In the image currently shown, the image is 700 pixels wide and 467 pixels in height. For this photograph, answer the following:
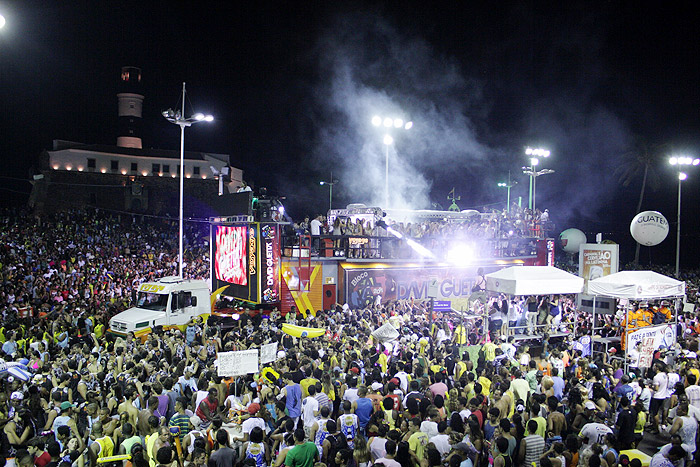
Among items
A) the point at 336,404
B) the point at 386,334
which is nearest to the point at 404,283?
the point at 386,334

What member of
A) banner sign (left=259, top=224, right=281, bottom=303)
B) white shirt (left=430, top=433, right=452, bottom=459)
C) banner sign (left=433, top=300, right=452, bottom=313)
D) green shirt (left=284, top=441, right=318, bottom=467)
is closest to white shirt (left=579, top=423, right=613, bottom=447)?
white shirt (left=430, top=433, right=452, bottom=459)

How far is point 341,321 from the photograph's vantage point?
17.4 m

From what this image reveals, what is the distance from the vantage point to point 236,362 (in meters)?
8.79

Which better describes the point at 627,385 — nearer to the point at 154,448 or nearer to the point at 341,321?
the point at 154,448

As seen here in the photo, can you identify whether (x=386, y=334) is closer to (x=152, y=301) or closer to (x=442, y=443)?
(x=442, y=443)

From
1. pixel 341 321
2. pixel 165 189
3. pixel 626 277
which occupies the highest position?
pixel 165 189

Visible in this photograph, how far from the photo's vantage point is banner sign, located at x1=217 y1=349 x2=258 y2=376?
8648 mm

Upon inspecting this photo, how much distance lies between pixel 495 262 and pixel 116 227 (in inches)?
1107

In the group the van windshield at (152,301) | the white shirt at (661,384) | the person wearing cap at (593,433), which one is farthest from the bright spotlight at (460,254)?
the person wearing cap at (593,433)

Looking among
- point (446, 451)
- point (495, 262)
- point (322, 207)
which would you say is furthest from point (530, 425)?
point (322, 207)

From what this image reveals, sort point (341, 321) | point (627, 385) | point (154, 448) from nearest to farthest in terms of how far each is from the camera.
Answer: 1. point (154, 448)
2. point (627, 385)
3. point (341, 321)

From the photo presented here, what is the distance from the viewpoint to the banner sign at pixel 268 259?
63.8 ft

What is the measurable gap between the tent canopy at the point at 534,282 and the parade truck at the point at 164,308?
949 centimetres

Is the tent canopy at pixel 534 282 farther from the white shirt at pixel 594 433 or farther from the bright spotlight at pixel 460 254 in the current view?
the bright spotlight at pixel 460 254
